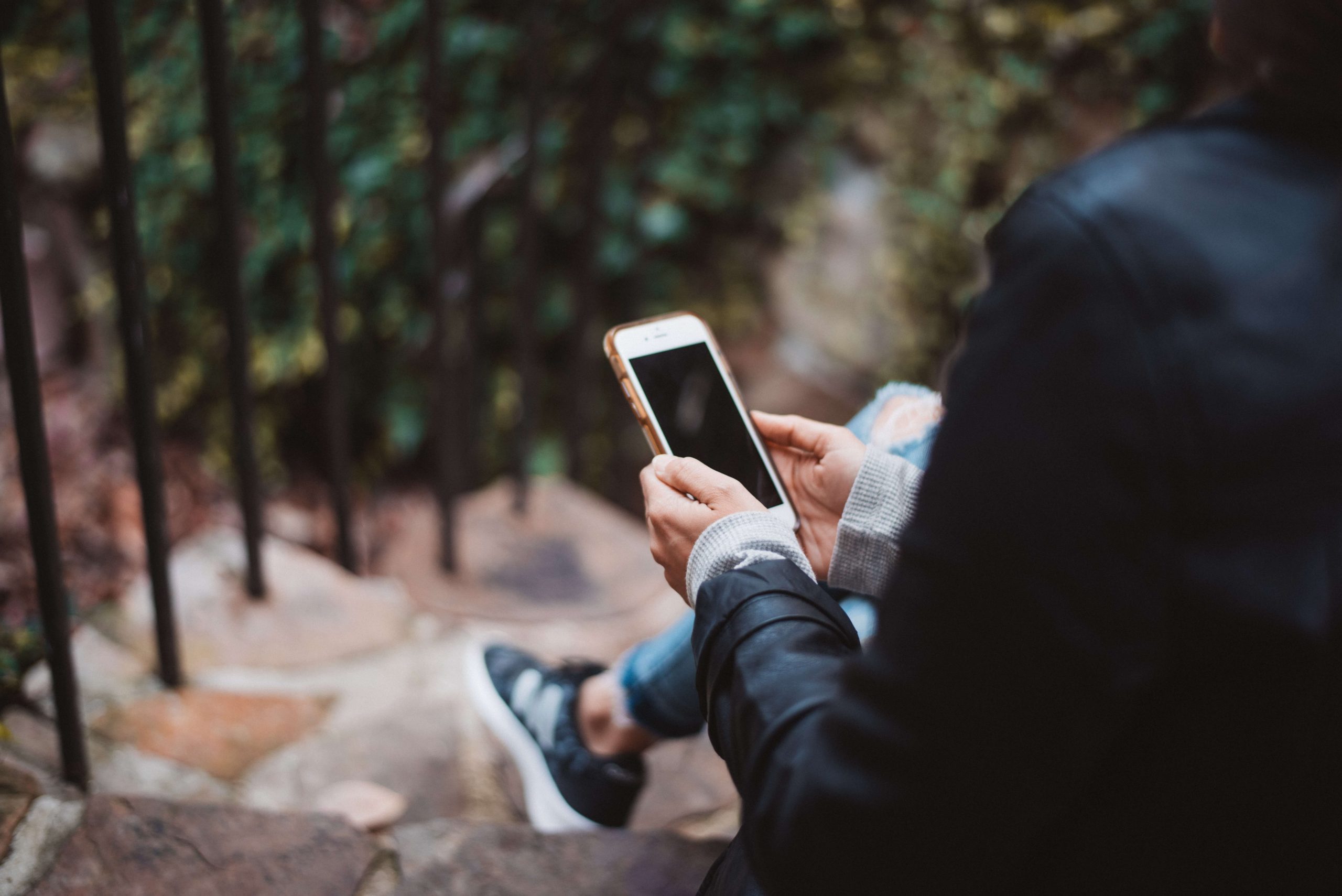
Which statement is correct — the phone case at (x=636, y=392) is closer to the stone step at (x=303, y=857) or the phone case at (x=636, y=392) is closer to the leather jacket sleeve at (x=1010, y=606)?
the leather jacket sleeve at (x=1010, y=606)

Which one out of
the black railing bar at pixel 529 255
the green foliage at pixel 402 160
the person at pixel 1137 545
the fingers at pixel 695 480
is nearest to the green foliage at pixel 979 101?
the green foliage at pixel 402 160

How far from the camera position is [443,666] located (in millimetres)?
1625

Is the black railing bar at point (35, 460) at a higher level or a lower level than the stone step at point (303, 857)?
higher

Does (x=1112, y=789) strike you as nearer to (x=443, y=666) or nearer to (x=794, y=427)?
(x=794, y=427)

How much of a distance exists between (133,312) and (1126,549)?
1.15 m

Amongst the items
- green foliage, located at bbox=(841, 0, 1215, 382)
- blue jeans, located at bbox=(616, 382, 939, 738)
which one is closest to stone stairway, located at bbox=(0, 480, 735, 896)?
blue jeans, located at bbox=(616, 382, 939, 738)

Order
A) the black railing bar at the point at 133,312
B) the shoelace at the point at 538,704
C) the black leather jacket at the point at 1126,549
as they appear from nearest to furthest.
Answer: the black leather jacket at the point at 1126,549 < the black railing bar at the point at 133,312 < the shoelace at the point at 538,704

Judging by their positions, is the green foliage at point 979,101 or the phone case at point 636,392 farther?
the green foliage at point 979,101

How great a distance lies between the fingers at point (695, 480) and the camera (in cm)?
80

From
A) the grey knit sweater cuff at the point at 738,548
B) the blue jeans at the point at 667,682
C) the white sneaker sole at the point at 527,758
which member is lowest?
the white sneaker sole at the point at 527,758

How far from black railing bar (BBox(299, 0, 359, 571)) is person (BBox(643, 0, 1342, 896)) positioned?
3.78 ft

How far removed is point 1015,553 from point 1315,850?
33 cm

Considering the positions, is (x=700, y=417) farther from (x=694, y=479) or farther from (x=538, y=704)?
(x=538, y=704)

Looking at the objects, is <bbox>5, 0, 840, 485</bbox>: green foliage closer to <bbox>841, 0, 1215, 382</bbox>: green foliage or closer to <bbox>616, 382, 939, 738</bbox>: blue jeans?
<bbox>841, 0, 1215, 382</bbox>: green foliage
